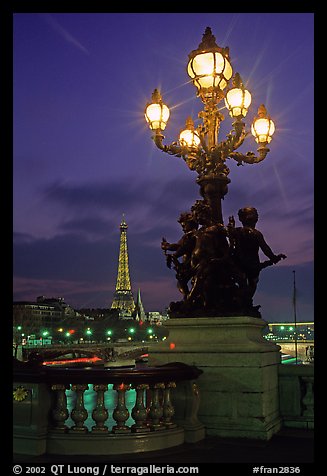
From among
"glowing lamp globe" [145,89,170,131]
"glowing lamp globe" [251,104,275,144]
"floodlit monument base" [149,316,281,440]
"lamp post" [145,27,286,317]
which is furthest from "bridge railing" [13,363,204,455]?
"glowing lamp globe" [251,104,275,144]

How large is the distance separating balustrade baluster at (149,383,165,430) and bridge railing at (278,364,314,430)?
331cm

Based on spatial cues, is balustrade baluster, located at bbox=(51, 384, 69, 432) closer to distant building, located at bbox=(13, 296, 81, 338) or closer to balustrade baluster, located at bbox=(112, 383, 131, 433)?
balustrade baluster, located at bbox=(112, 383, 131, 433)

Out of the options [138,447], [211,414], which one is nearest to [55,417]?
[138,447]

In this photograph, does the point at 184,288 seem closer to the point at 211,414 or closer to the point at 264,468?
the point at 211,414

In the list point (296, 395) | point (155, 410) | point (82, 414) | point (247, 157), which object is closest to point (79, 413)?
point (82, 414)

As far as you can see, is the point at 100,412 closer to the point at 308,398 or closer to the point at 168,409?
the point at 168,409

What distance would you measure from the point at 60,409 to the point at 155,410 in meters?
1.38

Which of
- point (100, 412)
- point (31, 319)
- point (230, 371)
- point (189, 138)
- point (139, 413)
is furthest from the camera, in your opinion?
point (31, 319)

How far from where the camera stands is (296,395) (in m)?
11.3

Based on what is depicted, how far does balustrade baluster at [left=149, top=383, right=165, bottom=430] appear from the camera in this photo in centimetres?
889
